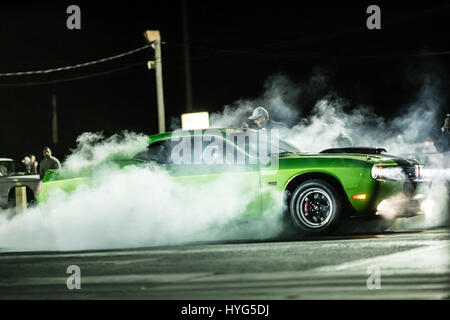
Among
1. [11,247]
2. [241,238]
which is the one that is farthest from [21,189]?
[241,238]

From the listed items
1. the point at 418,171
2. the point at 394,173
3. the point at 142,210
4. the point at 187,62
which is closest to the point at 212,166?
the point at 142,210

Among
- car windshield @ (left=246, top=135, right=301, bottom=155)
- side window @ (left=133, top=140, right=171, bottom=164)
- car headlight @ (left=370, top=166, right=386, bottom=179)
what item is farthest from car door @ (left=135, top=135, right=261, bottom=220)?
car headlight @ (left=370, top=166, right=386, bottom=179)

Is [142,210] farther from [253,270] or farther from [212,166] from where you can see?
[253,270]

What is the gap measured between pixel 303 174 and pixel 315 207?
18.1 inches

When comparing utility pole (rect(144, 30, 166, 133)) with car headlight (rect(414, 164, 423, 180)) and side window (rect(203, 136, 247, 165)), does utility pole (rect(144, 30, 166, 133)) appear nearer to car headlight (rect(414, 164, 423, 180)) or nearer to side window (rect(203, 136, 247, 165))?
side window (rect(203, 136, 247, 165))

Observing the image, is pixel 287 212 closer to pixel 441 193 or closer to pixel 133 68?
pixel 441 193

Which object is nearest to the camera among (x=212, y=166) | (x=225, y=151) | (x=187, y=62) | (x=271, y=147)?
(x=212, y=166)

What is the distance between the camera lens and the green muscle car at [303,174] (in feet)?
30.9

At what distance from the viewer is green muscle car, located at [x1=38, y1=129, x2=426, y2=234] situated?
30.9 ft

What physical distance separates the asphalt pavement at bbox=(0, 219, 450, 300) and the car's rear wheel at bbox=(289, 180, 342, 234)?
31 centimetres

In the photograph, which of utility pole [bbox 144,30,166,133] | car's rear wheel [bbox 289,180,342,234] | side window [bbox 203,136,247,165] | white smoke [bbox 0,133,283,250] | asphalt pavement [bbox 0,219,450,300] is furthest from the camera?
utility pole [bbox 144,30,166,133]

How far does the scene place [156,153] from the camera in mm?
Answer: 10578

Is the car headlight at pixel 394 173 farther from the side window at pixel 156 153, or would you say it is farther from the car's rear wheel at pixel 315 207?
the side window at pixel 156 153

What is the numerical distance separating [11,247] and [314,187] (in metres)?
4.53
